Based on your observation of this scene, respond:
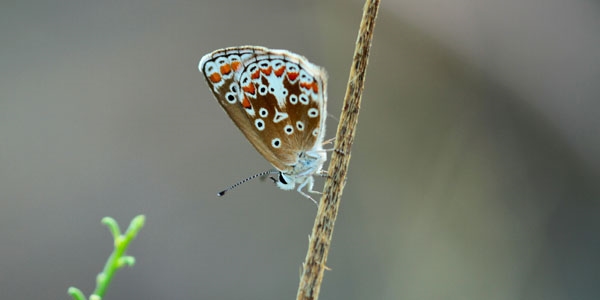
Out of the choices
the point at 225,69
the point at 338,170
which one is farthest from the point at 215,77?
the point at 338,170

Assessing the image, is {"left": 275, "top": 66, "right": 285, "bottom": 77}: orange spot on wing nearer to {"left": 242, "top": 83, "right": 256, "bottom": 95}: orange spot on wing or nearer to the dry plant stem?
{"left": 242, "top": 83, "right": 256, "bottom": 95}: orange spot on wing

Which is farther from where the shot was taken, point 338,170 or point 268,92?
point 268,92

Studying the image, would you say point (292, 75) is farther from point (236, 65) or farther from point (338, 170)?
point (338, 170)

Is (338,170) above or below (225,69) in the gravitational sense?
below

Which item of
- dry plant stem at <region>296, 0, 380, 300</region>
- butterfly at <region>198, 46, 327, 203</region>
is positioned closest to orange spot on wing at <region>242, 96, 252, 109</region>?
butterfly at <region>198, 46, 327, 203</region>

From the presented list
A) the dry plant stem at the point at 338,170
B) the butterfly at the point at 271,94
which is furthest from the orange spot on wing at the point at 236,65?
the dry plant stem at the point at 338,170

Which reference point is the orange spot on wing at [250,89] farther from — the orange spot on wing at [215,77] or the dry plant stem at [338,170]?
the dry plant stem at [338,170]
